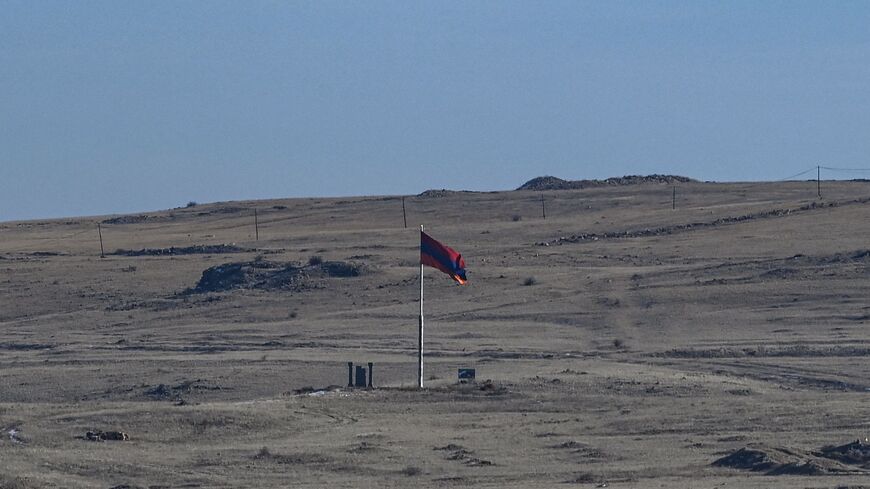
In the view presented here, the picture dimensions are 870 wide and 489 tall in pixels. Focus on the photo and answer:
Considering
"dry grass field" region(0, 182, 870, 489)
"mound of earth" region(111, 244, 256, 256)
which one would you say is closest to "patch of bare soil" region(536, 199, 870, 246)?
"dry grass field" region(0, 182, 870, 489)

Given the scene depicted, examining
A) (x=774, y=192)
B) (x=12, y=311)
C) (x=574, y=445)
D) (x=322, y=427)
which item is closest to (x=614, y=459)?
(x=574, y=445)

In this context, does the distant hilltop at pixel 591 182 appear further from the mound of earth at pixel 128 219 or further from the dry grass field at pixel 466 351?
the mound of earth at pixel 128 219

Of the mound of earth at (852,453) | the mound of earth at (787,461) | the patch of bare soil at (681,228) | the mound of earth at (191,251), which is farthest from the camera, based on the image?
A: the mound of earth at (191,251)

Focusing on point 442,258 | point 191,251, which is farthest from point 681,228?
point 442,258

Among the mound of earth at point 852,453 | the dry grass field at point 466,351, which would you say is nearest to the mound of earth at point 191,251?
the dry grass field at point 466,351

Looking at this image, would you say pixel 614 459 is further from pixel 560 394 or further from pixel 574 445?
pixel 560 394

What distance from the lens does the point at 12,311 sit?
168 feet

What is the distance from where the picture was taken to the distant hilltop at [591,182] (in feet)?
302

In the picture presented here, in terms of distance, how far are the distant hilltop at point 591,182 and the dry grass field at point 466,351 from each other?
13.0m

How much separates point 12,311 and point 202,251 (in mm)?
13109

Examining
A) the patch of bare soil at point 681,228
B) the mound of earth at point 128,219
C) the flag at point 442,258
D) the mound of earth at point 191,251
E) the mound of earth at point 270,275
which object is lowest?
the mound of earth at point 270,275

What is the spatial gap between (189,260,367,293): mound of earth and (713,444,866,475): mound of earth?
30769 mm

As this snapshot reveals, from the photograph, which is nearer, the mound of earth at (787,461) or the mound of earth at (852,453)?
the mound of earth at (787,461)

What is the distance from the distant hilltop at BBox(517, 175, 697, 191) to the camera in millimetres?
92062
